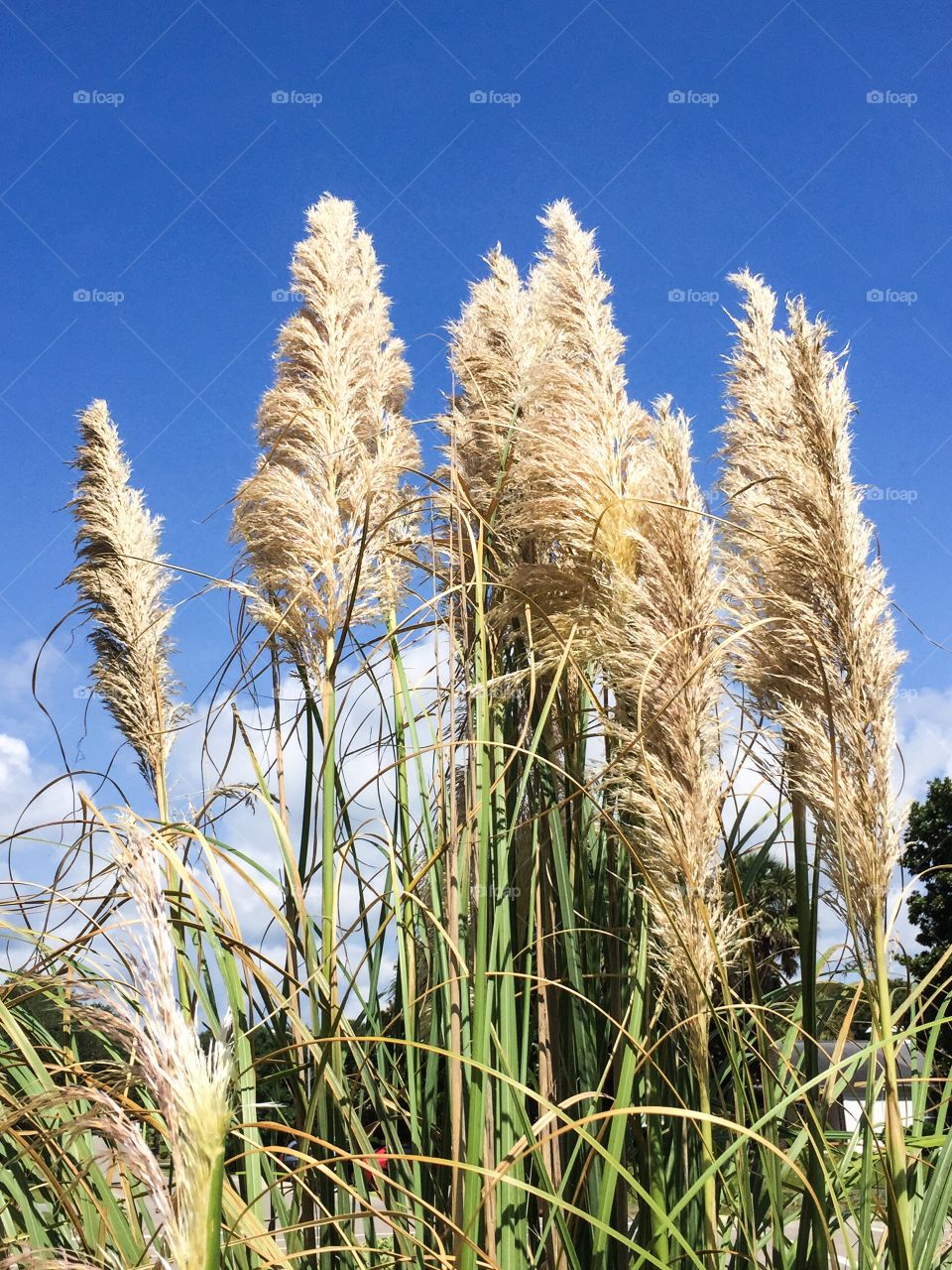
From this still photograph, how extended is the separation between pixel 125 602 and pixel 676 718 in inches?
89.8

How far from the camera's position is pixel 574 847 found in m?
2.83

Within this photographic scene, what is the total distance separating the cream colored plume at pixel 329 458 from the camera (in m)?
2.97

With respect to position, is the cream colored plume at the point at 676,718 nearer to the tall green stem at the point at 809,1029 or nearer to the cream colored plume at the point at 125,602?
the tall green stem at the point at 809,1029

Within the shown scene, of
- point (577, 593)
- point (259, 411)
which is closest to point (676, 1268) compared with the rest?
point (577, 593)

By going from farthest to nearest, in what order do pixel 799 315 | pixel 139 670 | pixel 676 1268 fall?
pixel 139 670 → pixel 799 315 → pixel 676 1268

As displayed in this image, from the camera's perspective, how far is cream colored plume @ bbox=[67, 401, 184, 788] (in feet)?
12.3

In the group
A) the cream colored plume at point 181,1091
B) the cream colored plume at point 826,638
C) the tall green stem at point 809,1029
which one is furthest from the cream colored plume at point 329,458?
the cream colored plume at point 181,1091

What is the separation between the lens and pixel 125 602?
3.85m

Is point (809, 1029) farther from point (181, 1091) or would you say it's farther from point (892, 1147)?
point (181, 1091)

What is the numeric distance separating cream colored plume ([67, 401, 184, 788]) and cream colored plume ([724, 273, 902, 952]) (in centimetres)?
213

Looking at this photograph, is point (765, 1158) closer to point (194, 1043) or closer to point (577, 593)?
point (577, 593)

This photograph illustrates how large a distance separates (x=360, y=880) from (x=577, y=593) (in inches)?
38.0

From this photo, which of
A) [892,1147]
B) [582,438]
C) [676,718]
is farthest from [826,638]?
[892,1147]

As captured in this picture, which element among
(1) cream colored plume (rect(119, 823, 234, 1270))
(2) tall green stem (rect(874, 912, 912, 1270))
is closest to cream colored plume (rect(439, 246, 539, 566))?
(2) tall green stem (rect(874, 912, 912, 1270))
